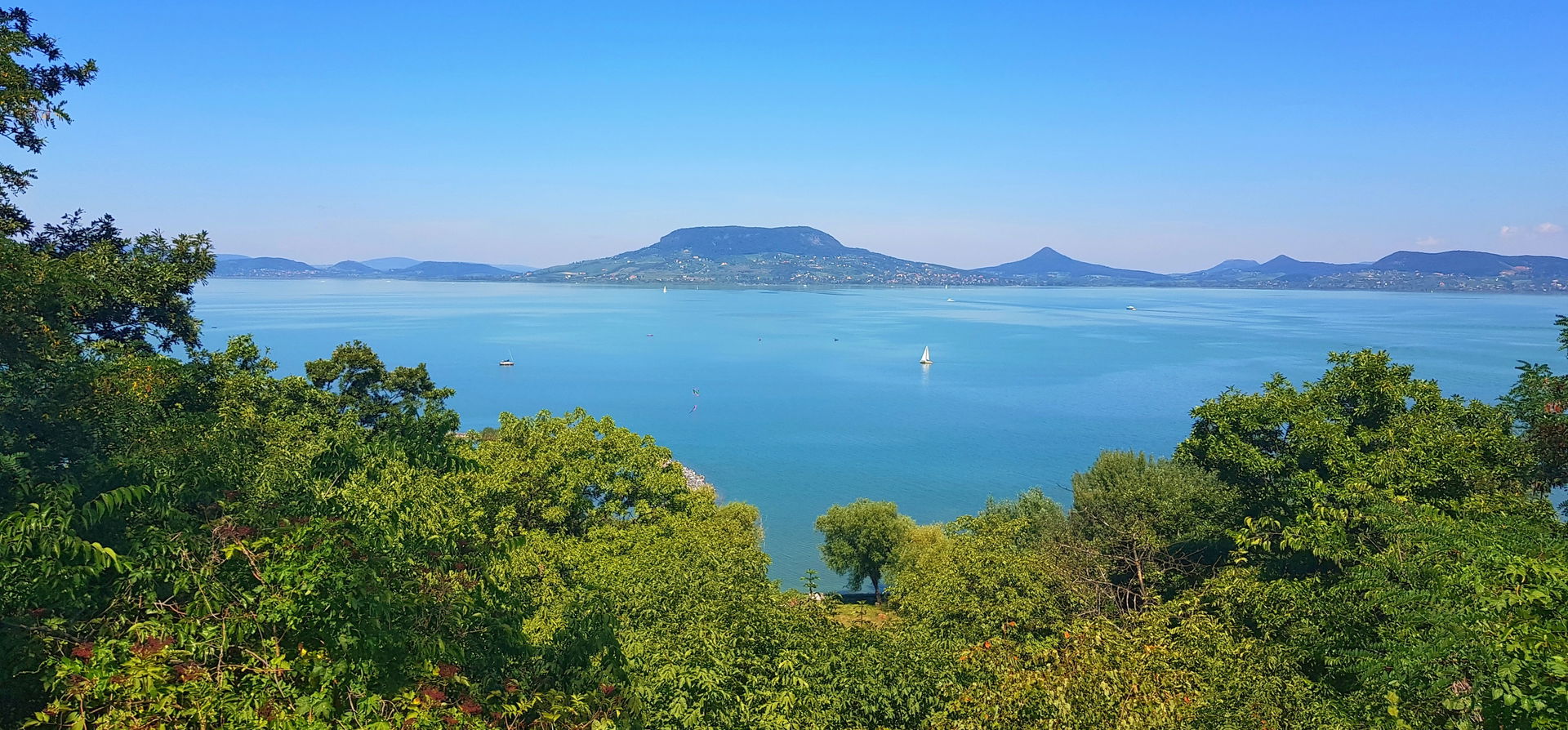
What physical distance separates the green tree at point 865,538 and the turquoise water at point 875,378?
14.5 ft

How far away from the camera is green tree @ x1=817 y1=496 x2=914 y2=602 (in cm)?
3006

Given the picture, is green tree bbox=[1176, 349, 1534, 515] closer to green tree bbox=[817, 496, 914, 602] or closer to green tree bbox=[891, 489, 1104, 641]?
green tree bbox=[891, 489, 1104, 641]

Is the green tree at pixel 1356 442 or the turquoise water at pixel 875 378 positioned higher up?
the green tree at pixel 1356 442

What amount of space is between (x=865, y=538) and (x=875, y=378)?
65449 mm

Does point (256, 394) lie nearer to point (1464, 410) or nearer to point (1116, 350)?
point (1464, 410)

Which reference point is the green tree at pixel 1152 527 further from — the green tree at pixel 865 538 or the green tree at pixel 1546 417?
the green tree at pixel 865 538

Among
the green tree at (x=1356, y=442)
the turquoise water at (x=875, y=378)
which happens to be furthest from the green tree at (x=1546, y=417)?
the turquoise water at (x=875, y=378)

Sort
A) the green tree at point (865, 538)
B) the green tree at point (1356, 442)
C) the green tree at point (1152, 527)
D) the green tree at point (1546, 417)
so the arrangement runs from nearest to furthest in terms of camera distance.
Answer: the green tree at point (1546, 417)
the green tree at point (1356, 442)
the green tree at point (1152, 527)
the green tree at point (865, 538)

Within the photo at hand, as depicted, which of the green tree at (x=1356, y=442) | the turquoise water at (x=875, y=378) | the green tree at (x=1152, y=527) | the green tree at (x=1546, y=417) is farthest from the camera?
the turquoise water at (x=875, y=378)

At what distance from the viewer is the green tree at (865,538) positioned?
3006 centimetres

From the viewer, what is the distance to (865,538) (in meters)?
30.2

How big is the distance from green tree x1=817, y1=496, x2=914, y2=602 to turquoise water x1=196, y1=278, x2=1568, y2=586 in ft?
14.5

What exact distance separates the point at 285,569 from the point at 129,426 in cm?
790

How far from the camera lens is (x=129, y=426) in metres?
10.8
